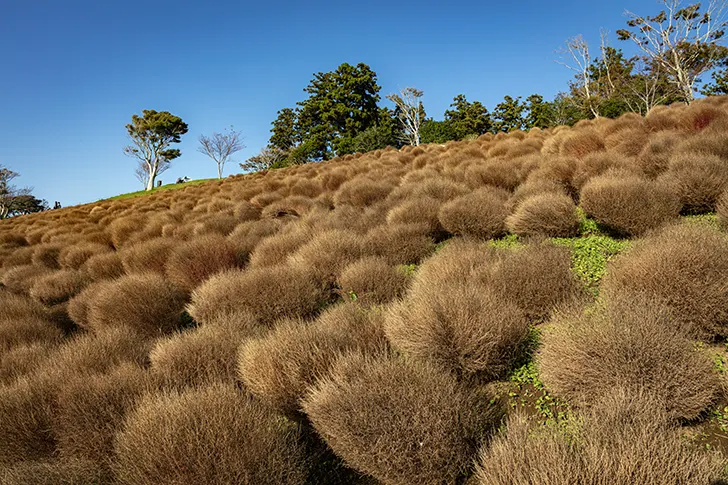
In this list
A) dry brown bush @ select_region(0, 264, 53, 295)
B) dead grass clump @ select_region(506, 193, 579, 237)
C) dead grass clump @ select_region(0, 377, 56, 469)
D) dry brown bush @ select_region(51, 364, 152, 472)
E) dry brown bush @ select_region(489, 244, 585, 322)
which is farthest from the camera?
dry brown bush @ select_region(0, 264, 53, 295)

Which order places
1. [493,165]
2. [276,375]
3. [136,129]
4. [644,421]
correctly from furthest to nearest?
[136,129] < [493,165] < [276,375] < [644,421]

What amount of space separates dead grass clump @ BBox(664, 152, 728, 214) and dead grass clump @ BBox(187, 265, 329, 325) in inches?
185

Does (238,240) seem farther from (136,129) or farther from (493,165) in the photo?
(136,129)

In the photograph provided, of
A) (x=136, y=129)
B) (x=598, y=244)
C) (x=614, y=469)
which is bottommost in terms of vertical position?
(x=614, y=469)

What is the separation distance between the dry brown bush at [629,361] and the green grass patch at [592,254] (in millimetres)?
1192

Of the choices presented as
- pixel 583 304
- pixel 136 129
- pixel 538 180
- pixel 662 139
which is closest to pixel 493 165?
pixel 538 180

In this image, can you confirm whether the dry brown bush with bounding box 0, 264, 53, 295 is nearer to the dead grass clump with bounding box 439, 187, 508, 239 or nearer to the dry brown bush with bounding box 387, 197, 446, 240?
the dry brown bush with bounding box 387, 197, 446, 240

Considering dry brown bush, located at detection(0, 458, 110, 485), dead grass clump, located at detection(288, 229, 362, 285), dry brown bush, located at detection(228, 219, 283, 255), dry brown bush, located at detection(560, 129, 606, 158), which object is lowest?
dry brown bush, located at detection(0, 458, 110, 485)

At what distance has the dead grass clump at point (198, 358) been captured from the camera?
119 inches

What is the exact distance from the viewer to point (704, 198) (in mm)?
4707

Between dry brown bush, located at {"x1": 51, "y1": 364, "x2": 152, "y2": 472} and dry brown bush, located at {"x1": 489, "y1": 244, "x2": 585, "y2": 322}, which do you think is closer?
dry brown bush, located at {"x1": 51, "y1": 364, "x2": 152, "y2": 472}

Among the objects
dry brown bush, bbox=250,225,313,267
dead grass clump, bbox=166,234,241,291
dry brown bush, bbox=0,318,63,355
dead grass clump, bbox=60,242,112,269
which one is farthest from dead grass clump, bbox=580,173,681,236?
dead grass clump, bbox=60,242,112,269

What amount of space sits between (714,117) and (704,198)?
5711mm

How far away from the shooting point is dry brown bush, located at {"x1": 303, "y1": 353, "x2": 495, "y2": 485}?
2016 millimetres
